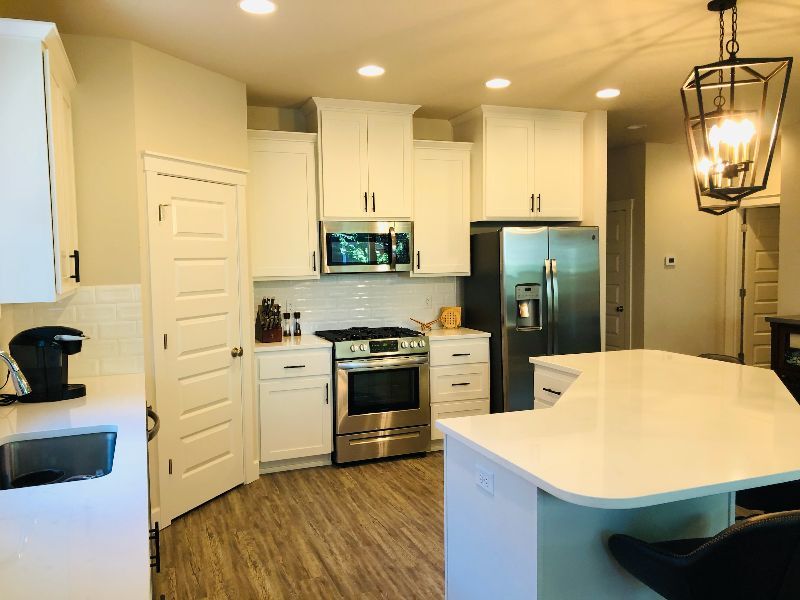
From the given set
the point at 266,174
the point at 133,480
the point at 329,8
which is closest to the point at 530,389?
the point at 266,174

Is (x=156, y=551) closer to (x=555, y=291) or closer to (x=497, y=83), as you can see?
(x=555, y=291)

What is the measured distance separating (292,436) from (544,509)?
294 centimetres

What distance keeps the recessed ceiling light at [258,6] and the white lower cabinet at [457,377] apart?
2.58 m

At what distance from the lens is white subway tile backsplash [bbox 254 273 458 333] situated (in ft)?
15.9

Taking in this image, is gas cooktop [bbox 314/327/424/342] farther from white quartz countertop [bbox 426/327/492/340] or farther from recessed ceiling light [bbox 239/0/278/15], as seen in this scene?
recessed ceiling light [bbox 239/0/278/15]

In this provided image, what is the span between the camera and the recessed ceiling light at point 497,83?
13.6ft

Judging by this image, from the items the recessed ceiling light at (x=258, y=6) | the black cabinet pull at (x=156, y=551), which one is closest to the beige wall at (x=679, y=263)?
the recessed ceiling light at (x=258, y=6)

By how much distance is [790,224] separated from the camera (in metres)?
5.45

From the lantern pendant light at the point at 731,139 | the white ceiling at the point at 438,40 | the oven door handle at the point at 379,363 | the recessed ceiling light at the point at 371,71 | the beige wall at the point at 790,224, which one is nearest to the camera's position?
the lantern pendant light at the point at 731,139

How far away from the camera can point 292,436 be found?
4.35 m

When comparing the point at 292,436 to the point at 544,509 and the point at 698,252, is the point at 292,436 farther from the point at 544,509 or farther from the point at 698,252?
the point at 698,252

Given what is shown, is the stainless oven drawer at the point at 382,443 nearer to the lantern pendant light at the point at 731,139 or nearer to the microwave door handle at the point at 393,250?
the microwave door handle at the point at 393,250

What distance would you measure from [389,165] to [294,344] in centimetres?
154

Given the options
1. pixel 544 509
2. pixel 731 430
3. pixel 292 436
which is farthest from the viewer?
pixel 292 436
